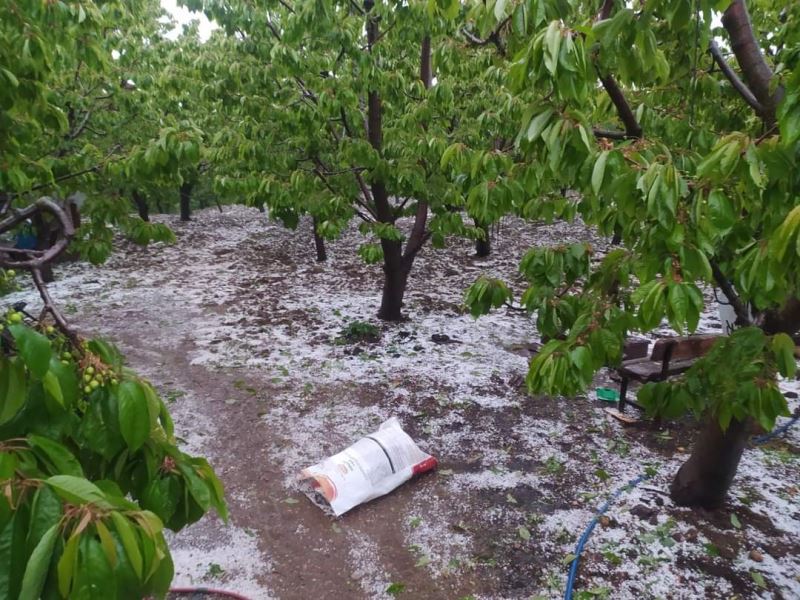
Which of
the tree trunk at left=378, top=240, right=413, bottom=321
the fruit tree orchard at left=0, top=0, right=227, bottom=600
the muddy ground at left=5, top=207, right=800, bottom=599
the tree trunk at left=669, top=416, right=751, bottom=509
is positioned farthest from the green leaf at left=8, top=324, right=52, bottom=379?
the tree trunk at left=378, top=240, right=413, bottom=321

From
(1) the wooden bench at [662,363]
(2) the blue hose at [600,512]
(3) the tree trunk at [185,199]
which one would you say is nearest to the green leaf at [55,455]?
(2) the blue hose at [600,512]

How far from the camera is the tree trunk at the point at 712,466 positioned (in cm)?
394

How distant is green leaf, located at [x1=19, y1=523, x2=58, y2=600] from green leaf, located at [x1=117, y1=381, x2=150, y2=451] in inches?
16.3

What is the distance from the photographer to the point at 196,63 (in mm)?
6289

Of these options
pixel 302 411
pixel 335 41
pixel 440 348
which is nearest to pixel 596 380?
pixel 440 348

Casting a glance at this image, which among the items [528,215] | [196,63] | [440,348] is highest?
[196,63]

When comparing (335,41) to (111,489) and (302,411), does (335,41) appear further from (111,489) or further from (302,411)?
(111,489)

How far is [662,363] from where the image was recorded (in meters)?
5.77

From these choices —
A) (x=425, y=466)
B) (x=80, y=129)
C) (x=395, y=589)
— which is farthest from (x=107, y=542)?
(x=80, y=129)

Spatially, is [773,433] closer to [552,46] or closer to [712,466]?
[712,466]

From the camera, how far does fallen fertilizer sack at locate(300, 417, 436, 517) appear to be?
4277 millimetres

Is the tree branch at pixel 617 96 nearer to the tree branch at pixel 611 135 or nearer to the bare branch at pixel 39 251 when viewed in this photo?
the tree branch at pixel 611 135

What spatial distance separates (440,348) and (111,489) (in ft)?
21.6

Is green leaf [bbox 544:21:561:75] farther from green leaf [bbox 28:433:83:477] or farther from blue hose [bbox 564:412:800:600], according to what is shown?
blue hose [bbox 564:412:800:600]
